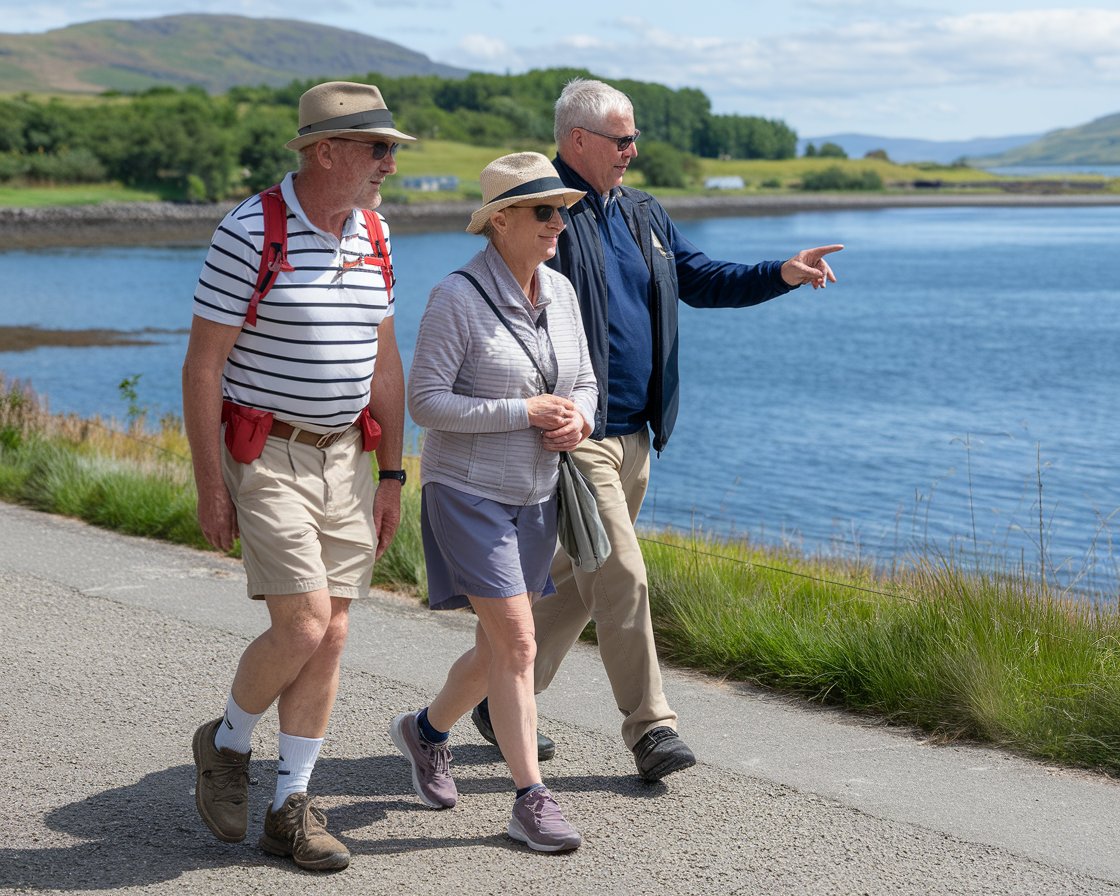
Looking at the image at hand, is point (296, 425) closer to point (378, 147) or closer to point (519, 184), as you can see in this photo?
point (378, 147)

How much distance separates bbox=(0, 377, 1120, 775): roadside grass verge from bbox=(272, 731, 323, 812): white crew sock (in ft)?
7.37

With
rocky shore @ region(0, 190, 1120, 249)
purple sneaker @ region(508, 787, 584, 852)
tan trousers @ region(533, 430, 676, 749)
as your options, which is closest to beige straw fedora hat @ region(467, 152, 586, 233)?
tan trousers @ region(533, 430, 676, 749)

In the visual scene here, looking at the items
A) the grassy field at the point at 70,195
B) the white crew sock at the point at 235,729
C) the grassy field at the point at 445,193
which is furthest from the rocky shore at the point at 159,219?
the white crew sock at the point at 235,729

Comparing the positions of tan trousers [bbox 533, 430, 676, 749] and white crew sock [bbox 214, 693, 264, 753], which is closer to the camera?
white crew sock [bbox 214, 693, 264, 753]

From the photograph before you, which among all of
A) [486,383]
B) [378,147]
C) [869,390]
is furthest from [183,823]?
[869,390]

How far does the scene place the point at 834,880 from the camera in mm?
3789

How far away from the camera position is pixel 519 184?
13.2 ft

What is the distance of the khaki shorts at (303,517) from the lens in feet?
12.6

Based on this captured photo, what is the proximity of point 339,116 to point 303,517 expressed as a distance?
3.70 ft

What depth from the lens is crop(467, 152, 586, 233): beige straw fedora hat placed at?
4035 millimetres

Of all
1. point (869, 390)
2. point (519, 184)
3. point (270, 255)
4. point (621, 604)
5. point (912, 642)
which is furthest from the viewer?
point (869, 390)

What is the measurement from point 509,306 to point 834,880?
1.88 metres

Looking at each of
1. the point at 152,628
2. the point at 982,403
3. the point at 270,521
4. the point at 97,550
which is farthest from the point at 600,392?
the point at 982,403

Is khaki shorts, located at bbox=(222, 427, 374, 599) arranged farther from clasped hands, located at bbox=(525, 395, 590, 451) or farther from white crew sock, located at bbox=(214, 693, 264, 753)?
clasped hands, located at bbox=(525, 395, 590, 451)
